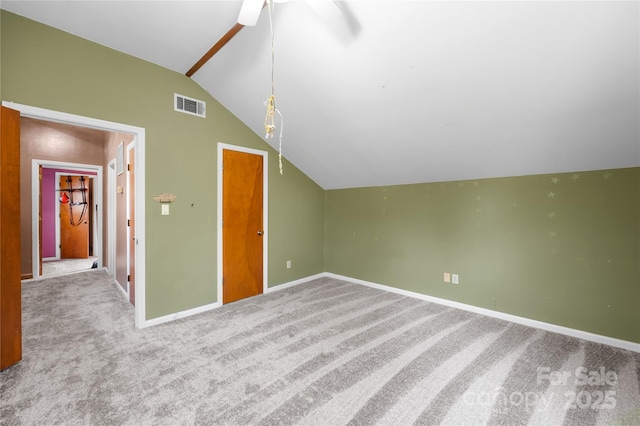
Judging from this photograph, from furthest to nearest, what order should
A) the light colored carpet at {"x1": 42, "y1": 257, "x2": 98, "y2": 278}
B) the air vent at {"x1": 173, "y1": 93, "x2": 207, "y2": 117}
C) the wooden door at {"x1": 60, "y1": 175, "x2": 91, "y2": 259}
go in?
the wooden door at {"x1": 60, "y1": 175, "x2": 91, "y2": 259} → the light colored carpet at {"x1": 42, "y1": 257, "x2": 98, "y2": 278} → the air vent at {"x1": 173, "y1": 93, "x2": 207, "y2": 117}

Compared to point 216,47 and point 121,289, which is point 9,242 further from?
point 216,47

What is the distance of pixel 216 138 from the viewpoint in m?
3.30

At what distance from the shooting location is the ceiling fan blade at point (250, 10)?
5.07 ft

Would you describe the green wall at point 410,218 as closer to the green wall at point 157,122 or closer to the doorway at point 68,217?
the green wall at point 157,122

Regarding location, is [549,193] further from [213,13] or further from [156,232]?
[156,232]

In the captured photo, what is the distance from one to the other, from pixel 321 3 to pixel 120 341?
127 inches

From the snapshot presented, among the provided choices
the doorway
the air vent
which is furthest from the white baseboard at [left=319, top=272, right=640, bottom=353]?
the doorway

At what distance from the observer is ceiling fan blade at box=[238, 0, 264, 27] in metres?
1.55

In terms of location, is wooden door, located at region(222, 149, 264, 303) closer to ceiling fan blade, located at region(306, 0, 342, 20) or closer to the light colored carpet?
ceiling fan blade, located at region(306, 0, 342, 20)

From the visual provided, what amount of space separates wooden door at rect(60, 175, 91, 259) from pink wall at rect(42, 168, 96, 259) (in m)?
0.17

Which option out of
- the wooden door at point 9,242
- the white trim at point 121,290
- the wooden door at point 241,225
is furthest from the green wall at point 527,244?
the wooden door at point 9,242

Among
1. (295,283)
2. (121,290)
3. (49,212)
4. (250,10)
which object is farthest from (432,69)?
(49,212)

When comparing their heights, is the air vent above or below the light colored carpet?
above

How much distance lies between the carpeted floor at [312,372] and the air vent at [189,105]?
2422 millimetres
